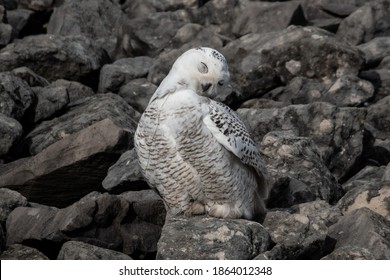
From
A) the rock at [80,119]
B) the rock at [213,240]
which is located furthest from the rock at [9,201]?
the rock at [80,119]

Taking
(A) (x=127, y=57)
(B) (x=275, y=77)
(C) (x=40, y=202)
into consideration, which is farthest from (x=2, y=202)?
(A) (x=127, y=57)

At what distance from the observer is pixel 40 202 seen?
1551cm

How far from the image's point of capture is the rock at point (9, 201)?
45.6 ft

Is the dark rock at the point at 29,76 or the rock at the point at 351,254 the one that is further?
the dark rock at the point at 29,76

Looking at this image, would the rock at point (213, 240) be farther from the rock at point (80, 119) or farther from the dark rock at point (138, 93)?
the dark rock at point (138, 93)

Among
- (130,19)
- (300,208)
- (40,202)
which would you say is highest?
(300,208)

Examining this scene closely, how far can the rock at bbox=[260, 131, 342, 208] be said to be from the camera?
47.8ft

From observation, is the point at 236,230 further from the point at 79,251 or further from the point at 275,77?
the point at 275,77

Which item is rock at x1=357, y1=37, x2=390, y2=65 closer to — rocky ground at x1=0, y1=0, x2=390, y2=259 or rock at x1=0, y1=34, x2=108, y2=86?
rocky ground at x1=0, y1=0, x2=390, y2=259

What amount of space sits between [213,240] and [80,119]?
5981 mm

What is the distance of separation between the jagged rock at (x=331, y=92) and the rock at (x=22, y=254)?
6.53m

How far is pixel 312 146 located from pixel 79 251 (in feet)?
13.5

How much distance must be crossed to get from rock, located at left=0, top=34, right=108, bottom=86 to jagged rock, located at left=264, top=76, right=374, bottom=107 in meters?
3.10

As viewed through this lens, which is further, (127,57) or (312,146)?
(127,57)
